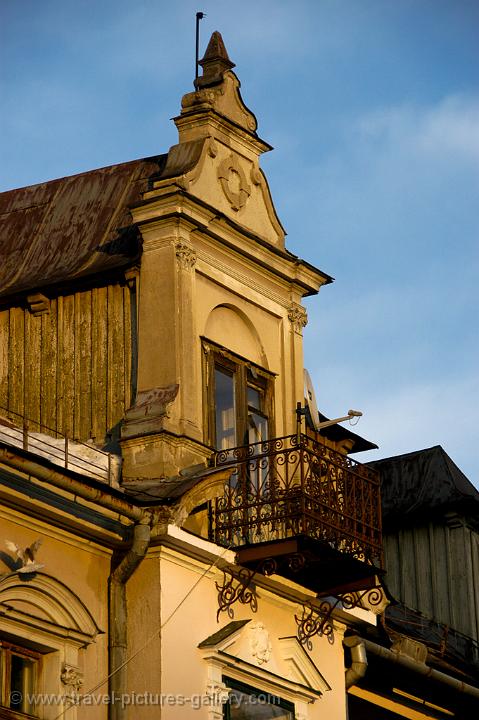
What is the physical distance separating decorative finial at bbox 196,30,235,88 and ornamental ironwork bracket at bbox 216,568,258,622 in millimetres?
5305

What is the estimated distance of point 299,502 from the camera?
1750cm

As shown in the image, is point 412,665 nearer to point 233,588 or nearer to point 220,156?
point 233,588

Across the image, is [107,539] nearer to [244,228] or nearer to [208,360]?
[208,360]

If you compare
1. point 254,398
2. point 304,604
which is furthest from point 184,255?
point 304,604

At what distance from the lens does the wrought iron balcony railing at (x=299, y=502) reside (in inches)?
692

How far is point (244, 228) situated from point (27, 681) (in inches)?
217

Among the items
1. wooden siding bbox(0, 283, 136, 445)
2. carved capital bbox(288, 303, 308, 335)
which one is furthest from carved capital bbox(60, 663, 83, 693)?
carved capital bbox(288, 303, 308, 335)

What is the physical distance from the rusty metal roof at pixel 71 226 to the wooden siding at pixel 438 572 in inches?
287

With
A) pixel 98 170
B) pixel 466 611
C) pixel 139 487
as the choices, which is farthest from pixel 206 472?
pixel 466 611

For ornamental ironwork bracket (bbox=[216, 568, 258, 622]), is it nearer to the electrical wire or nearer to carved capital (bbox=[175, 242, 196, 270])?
the electrical wire

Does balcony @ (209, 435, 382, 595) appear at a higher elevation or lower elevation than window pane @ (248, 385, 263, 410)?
lower

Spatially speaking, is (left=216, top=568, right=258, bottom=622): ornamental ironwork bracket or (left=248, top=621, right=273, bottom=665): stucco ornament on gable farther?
(left=248, top=621, right=273, bottom=665): stucco ornament on gable

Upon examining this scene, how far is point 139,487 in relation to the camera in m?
17.5

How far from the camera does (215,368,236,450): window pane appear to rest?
18.9m
